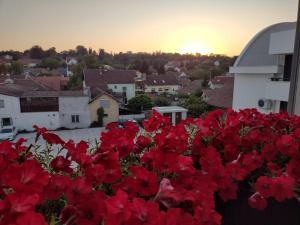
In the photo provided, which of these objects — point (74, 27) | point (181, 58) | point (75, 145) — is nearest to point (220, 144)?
point (75, 145)

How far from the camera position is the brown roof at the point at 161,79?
7.69 feet

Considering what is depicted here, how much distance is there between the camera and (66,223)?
0.36m

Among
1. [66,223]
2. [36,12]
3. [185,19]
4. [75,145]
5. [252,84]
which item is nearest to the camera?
[66,223]

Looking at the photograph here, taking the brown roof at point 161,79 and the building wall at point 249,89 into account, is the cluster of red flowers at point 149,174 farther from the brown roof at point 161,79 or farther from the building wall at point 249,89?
the building wall at point 249,89

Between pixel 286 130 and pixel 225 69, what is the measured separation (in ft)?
4.16

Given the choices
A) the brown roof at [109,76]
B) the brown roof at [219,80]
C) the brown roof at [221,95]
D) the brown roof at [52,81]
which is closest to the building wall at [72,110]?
the brown roof at [52,81]

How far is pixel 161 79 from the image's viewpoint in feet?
7.89

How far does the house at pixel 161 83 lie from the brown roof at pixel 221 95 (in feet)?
1.00

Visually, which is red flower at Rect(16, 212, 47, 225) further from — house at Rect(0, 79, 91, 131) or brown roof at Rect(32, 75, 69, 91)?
brown roof at Rect(32, 75, 69, 91)

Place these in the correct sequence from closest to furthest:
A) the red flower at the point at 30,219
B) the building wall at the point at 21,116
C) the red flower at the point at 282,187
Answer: the red flower at the point at 30,219
the red flower at the point at 282,187
the building wall at the point at 21,116

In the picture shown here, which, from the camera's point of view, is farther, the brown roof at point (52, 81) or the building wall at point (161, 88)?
the building wall at point (161, 88)

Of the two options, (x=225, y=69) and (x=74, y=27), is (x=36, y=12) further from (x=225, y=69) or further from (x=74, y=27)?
(x=225, y=69)

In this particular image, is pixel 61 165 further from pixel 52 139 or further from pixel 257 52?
pixel 257 52

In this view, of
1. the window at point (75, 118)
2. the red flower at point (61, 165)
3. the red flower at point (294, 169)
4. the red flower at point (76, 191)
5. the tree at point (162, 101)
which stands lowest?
the window at point (75, 118)
